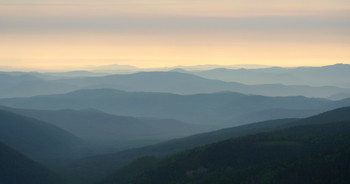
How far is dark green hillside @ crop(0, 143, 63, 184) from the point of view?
143125 mm

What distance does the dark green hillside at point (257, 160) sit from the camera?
98.3 meters

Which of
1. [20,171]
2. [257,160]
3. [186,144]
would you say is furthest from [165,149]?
[257,160]

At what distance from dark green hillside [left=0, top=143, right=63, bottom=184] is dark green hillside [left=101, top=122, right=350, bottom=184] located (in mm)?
18392

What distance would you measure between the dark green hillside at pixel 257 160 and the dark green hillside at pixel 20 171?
18.4 metres

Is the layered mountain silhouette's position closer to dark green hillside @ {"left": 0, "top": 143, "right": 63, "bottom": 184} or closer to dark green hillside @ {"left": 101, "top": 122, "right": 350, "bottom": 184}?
dark green hillside @ {"left": 0, "top": 143, "right": 63, "bottom": 184}

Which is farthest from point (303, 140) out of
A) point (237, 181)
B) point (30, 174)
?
point (30, 174)

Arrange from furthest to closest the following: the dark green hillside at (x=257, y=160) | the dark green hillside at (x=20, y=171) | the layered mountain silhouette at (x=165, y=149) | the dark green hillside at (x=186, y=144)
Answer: the dark green hillside at (x=186, y=144) → the layered mountain silhouette at (x=165, y=149) → the dark green hillside at (x=20, y=171) → the dark green hillside at (x=257, y=160)

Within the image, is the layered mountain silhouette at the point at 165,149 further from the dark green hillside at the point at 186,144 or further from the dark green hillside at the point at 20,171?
the dark green hillside at the point at 20,171

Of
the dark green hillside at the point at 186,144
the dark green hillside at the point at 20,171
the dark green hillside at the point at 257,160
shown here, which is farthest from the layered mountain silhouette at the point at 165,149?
the dark green hillside at the point at 257,160

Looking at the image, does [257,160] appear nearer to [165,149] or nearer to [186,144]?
[186,144]

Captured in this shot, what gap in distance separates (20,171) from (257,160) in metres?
64.7

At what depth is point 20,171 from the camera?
14738cm

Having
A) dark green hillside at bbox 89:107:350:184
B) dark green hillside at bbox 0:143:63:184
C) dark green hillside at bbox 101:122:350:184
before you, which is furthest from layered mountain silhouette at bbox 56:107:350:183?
dark green hillside at bbox 101:122:350:184

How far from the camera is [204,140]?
7264 inches
